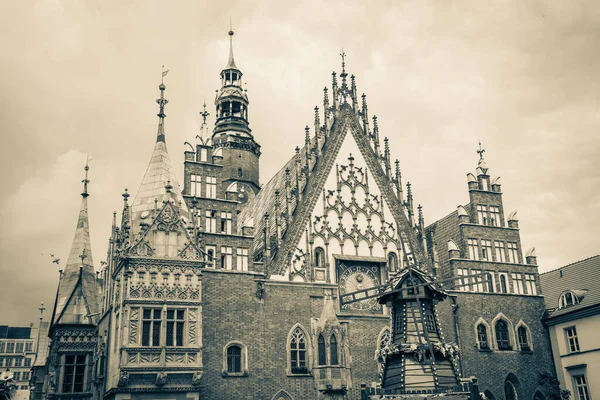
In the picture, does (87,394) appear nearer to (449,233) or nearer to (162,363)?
(162,363)

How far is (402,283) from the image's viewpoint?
25.2 meters

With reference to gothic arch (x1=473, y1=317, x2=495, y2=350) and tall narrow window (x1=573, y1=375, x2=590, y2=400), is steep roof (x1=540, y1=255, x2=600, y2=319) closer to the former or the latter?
tall narrow window (x1=573, y1=375, x2=590, y2=400)

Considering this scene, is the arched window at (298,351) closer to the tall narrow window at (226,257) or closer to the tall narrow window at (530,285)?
the tall narrow window at (226,257)

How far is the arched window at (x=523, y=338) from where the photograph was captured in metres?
38.5

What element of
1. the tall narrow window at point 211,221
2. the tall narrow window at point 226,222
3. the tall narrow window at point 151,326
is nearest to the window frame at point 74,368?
the tall narrow window at point 151,326

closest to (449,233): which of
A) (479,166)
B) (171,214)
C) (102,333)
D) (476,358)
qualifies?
(479,166)

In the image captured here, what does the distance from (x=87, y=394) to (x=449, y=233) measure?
23911mm

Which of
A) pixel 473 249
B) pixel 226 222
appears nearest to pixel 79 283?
pixel 226 222

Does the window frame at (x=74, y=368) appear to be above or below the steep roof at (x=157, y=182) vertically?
below

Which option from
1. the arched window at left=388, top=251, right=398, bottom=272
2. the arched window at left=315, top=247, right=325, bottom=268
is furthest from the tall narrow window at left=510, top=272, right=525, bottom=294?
the arched window at left=315, top=247, right=325, bottom=268

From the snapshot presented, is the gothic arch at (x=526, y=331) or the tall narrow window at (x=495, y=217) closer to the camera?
the gothic arch at (x=526, y=331)

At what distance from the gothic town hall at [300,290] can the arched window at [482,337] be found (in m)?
0.23

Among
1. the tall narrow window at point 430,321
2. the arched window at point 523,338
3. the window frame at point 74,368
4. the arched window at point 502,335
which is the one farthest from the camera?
the arched window at point 523,338

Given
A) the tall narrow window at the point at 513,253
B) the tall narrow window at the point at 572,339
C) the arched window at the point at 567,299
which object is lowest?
the tall narrow window at the point at 572,339
